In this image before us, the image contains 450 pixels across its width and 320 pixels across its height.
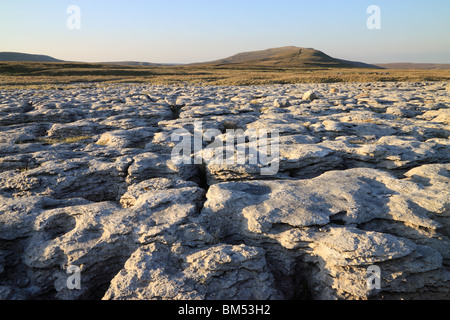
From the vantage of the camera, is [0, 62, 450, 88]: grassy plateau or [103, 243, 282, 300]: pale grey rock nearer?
[103, 243, 282, 300]: pale grey rock

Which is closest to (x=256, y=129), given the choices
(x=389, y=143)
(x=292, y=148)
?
(x=292, y=148)

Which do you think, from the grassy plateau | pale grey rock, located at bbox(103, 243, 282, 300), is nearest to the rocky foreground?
pale grey rock, located at bbox(103, 243, 282, 300)

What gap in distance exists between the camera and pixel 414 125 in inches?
508

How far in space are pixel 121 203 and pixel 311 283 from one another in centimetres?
500

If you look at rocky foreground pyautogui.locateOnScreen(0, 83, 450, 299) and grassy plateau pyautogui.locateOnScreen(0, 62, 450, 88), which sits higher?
grassy plateau pyautogui.locateOnScreen(0, 62, 450, 88)

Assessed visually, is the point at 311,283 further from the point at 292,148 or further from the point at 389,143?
the point at 389,143

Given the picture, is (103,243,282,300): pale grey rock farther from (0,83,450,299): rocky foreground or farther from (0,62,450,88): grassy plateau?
(0,62,450,88): grassy plateau

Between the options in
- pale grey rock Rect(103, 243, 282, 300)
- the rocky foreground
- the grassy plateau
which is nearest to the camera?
pale grey rock Rect(103, 243, 282, 300)

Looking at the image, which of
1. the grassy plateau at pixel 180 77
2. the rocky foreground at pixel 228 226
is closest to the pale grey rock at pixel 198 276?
the rocky foreground at pixel 228 226

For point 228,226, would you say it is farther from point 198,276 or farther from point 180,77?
point 180,77

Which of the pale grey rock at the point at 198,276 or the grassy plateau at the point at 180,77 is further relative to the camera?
the grassy plateau at the point at 180,77

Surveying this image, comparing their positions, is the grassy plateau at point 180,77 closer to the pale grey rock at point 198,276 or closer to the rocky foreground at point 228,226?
the rocky foreground at point 228,226

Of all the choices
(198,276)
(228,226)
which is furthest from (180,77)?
(198,276)
